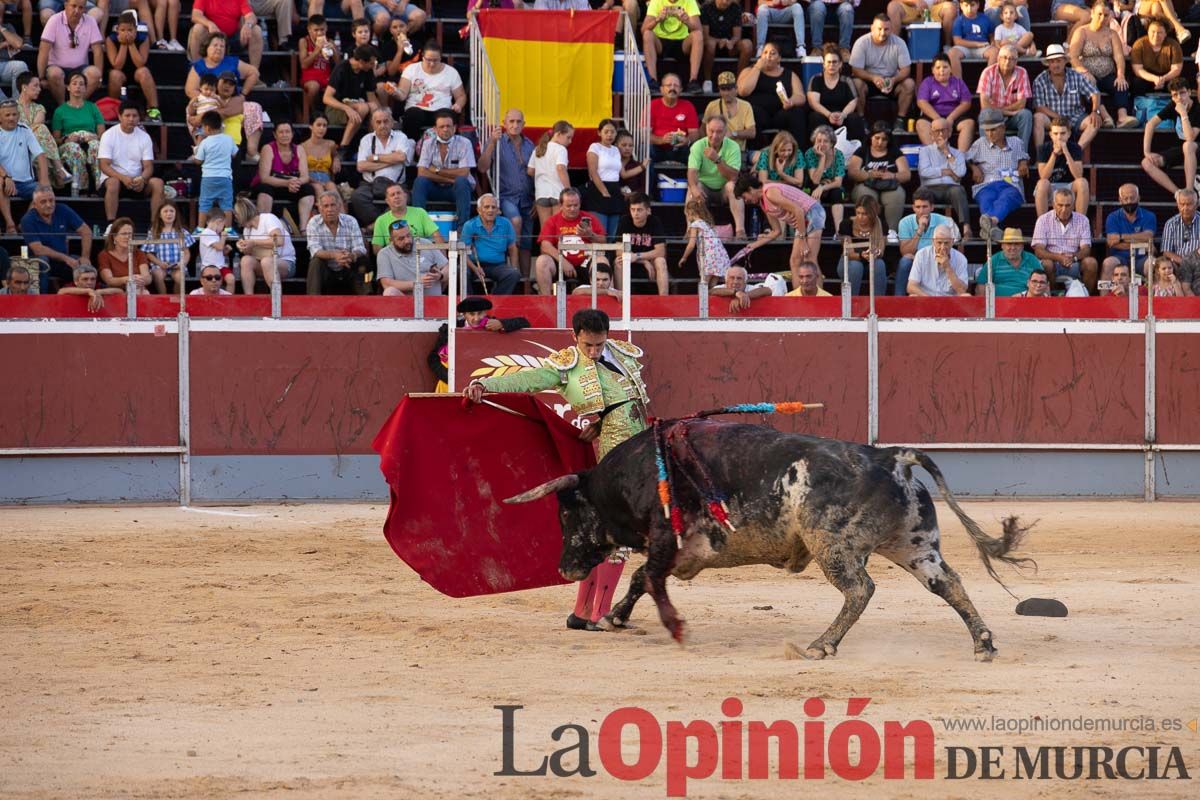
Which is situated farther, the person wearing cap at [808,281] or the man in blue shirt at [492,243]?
the man in blue shirt at [492,243]

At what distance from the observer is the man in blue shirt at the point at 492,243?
13195mm

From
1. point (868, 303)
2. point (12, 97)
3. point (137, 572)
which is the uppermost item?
point (12, 97)

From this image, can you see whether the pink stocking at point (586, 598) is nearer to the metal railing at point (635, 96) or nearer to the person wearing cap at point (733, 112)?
the person wearing cap at point (733, 112)

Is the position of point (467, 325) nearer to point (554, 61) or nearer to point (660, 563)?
point (554, 61)

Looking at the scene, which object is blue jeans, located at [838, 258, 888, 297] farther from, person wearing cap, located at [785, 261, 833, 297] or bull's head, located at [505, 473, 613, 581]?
bull's head, located at [505, 473, 613, 581]

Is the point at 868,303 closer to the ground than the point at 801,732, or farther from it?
farther from it

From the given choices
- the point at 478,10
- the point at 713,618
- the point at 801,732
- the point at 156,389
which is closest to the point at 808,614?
the point at 713,618

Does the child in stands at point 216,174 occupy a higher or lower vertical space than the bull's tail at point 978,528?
higher

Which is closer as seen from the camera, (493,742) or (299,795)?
(299,795)

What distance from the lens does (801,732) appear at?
5.52 meters

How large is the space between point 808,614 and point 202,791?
12.3 ft

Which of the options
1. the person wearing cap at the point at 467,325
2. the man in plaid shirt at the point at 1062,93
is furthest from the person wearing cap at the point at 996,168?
the person wearing cap at the point at 467,325

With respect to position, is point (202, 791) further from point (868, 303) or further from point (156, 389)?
point (868, 303)

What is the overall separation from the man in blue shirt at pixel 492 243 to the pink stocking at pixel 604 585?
5.75m
